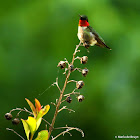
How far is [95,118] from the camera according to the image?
13.3 feet

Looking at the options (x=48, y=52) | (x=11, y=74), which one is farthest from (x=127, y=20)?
(x=11, y=74)

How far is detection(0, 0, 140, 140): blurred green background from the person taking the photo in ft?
12.7

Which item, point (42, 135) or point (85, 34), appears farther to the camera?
point (85, 34)

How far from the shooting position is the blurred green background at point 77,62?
153 inches

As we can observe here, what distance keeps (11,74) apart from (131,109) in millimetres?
1539

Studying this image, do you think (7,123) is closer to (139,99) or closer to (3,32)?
(3,32)

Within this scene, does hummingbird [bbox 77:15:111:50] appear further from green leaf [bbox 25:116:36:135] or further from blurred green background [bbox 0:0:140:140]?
blurred green background [bbox 0:0:140:140]

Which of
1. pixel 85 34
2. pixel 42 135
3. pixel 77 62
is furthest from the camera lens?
pixel 77 62

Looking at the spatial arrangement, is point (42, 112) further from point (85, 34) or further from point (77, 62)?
point (77, 62)

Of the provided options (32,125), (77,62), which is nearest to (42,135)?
(32,125)

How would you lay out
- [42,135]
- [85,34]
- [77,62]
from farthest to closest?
[77,62]
[85,34]
[42,135]

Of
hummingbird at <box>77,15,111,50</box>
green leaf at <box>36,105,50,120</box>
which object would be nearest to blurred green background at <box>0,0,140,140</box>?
hummingbird at <box>77,15,111,50</box>

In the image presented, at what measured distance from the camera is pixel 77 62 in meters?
3.85

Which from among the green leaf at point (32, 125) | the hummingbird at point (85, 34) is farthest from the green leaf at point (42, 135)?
the hummingbird at point (85, 34)
